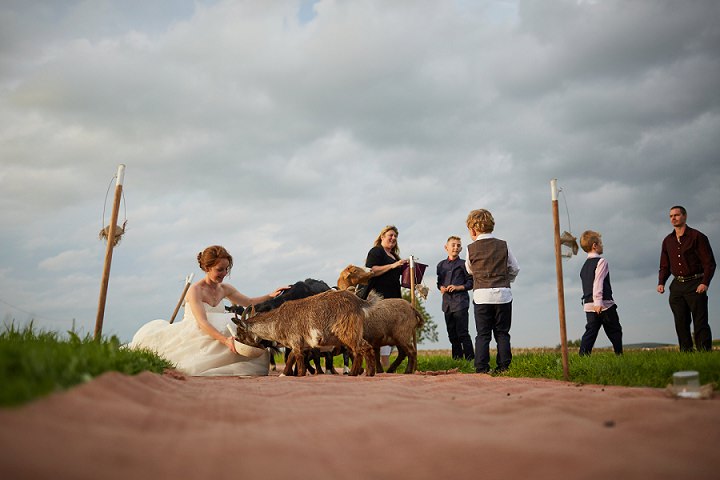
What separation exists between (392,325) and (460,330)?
3721 mm

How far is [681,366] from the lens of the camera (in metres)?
6.08

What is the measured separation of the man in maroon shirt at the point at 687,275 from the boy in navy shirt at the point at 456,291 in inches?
148

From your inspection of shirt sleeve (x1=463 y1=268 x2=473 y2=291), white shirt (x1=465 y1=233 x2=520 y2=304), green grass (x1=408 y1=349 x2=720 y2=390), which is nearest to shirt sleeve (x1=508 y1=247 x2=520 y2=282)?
white shirt (x1=465 y1=233 x2=520 y2=304)

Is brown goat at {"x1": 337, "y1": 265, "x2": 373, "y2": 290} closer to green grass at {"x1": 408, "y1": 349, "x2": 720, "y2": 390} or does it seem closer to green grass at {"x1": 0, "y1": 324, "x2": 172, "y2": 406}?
green grass at {"x1": 408, "y1": 349, "x2": 720, "y2": 390}

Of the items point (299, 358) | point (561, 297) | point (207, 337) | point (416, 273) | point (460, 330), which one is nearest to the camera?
point (561, 297)

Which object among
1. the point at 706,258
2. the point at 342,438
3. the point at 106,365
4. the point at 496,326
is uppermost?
the point at 706,258

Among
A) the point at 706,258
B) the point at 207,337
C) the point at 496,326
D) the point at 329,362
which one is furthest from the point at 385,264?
the point at 706,258

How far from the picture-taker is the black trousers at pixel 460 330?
1209cm

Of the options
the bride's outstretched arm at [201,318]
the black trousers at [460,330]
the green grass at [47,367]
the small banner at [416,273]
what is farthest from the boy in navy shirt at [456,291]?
the green grass at [47,367]

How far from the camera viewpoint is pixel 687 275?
954cm

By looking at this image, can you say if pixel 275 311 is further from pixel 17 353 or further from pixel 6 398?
pixel 6 398

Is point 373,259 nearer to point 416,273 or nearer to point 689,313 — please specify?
point 416,273

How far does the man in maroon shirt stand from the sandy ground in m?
6.58

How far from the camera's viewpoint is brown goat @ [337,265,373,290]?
32.7 ft
